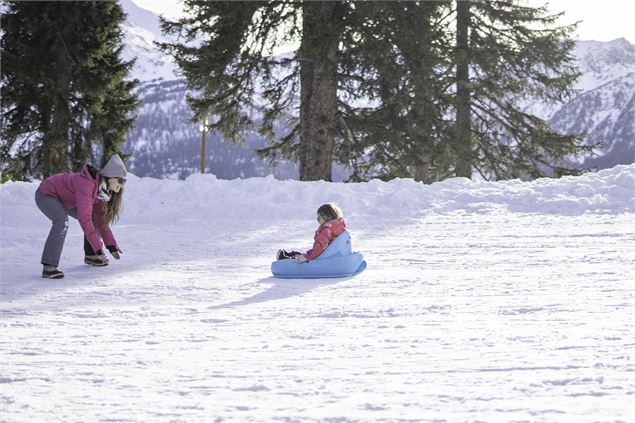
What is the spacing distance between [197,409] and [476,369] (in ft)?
4.59

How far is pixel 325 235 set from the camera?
692 centimetres

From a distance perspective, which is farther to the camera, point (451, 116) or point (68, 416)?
point (451, 116)

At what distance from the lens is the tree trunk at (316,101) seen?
604 inches

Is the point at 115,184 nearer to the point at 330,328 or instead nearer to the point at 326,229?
the point at 326,229

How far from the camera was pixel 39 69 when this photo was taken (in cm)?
2111

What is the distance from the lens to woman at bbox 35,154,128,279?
21.7 feet

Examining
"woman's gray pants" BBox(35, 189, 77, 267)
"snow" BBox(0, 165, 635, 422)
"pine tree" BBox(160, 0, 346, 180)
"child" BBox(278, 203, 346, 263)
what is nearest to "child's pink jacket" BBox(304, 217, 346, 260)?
"child" BBox(278, 203, 346, 263)

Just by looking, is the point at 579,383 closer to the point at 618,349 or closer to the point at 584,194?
the point at 618,349

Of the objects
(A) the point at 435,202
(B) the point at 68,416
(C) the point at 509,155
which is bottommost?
(B) the point at 68,416

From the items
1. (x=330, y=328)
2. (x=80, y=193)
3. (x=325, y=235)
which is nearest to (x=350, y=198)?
(x=325, y=235)

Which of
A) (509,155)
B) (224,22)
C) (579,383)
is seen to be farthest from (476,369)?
(509,155)

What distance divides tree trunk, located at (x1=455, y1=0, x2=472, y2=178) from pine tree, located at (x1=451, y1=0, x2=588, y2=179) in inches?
1.2

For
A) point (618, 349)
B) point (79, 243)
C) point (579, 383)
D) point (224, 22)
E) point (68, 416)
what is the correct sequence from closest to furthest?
1. point (68, 416)
2. point (579, 383)
3. point (618, 349)
4. point (79, 243)
5. point (224, 22)

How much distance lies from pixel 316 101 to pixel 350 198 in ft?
17.3
